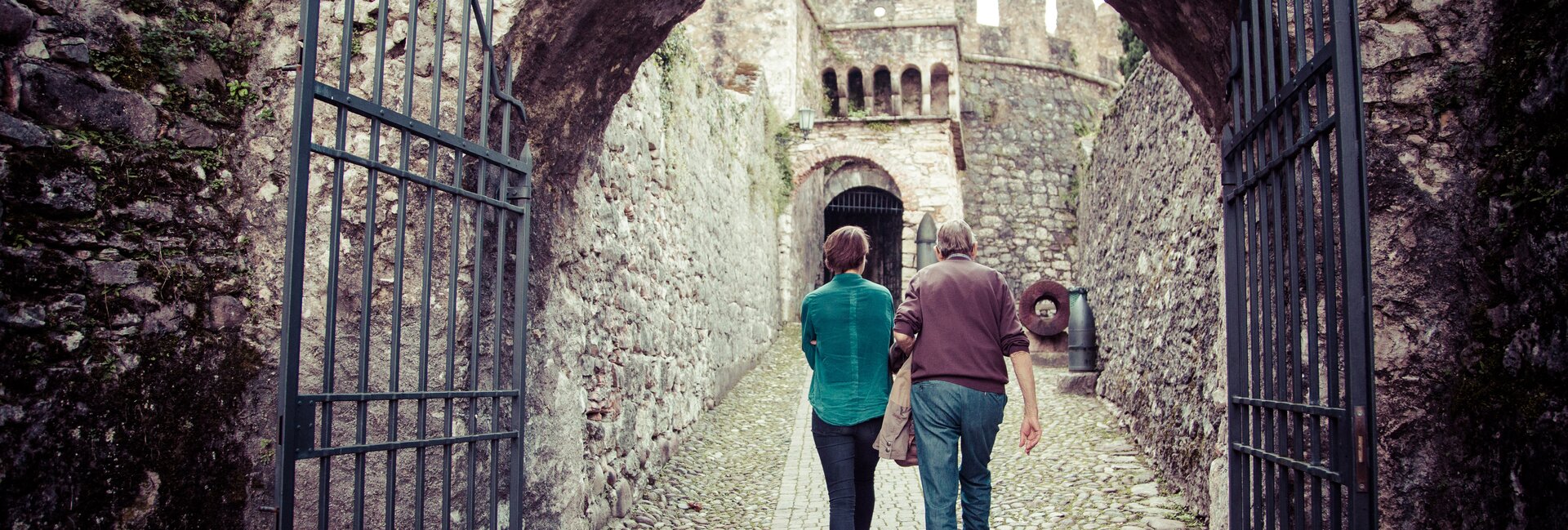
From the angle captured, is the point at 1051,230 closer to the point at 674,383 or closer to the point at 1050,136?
the point at 1050,136

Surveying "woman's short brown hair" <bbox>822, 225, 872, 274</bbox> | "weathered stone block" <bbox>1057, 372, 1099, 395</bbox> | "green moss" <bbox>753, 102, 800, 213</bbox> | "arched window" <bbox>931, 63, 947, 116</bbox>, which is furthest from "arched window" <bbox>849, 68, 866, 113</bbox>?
"woman's short brown hair" <bbox>822, 225, 872, 274</bbox>

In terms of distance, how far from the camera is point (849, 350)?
3.47 meters

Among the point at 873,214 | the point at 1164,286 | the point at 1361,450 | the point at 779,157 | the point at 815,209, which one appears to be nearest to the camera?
the point at 1361,450

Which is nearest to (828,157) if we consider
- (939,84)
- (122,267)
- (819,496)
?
(939,84)

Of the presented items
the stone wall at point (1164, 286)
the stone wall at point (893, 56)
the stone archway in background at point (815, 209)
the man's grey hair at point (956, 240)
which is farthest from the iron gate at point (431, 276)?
the stone wall at point (893, 56)

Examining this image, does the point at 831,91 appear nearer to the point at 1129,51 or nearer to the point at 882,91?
the point at 882,91

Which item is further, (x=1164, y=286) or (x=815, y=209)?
(x=815, y=209)

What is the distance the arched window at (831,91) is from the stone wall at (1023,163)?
312 centimetres

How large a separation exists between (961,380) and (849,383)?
40 cm

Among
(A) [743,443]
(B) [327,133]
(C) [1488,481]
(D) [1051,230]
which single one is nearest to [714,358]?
(A) [743,443]

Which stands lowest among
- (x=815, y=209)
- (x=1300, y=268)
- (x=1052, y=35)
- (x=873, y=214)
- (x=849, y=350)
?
(x=849, y=350)

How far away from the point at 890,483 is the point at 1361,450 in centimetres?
414

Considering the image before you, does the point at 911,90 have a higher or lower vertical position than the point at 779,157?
higher

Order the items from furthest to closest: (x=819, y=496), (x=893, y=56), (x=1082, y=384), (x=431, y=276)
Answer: (x=893, y=56) → (x=1082, y=384) → (x=819, y=496) → (x=431, y=276)
